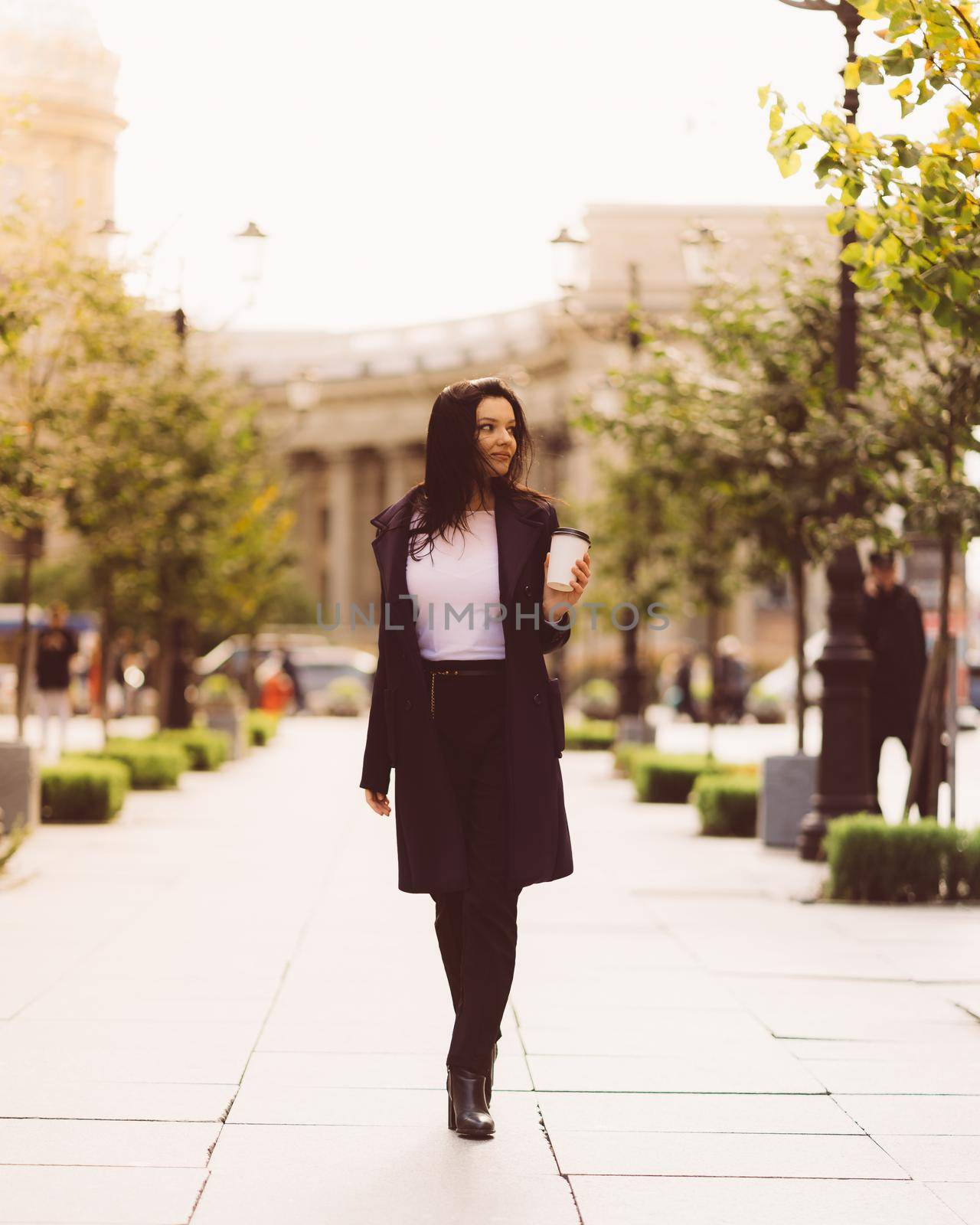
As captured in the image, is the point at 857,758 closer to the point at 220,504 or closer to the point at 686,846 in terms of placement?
the point at 686,846

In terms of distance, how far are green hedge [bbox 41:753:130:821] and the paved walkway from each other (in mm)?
4184

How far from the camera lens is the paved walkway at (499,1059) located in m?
5.05

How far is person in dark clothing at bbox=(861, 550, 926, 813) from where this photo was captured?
47.3 ft

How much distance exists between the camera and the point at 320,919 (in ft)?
34.7

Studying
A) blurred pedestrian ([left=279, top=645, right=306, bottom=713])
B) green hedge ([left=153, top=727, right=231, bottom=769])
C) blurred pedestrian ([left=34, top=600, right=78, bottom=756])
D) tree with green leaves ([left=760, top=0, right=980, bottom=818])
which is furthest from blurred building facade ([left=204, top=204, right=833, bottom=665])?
tree with green leaves ([left=760, top=0, right=980, bottom=818])

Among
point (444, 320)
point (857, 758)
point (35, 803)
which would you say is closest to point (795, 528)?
point (857, 758)

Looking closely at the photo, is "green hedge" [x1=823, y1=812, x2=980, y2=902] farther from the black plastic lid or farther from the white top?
the black plastic lid

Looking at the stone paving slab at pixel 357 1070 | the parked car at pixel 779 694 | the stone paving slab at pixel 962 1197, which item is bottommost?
the parked car at pixel 779 694

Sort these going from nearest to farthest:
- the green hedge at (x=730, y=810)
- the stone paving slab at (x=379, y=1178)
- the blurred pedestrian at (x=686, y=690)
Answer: the stone paving slab at (x=379, y=1178) < the green hedge at (x=730, y=810) < the blurred pedestrian at (x=686, y=690)

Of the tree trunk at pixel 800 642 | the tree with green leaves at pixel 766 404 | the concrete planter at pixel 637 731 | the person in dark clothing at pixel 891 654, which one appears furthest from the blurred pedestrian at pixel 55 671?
the person in dark clothing at pixel 891 654

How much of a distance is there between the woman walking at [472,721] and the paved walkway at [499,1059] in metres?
0.53

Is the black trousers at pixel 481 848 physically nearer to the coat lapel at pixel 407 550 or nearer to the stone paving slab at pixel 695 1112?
the coat lapel at pixel 407 550

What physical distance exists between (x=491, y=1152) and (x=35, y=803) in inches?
386

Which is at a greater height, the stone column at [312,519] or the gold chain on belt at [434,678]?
the stone column at [312,519]
